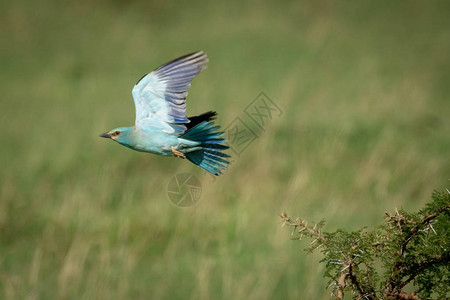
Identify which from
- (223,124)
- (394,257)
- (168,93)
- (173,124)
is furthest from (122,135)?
(223,124)

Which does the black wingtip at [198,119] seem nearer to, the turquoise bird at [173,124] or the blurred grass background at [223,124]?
the turquoise bird at [173,124]

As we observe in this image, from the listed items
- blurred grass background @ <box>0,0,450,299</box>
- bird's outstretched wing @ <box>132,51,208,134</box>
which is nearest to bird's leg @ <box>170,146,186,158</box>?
bird's outstretched wing @ <box>132,51,208,134</box>

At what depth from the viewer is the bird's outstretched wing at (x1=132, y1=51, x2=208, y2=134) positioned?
2504 millimetres

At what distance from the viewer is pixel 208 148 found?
105 inches

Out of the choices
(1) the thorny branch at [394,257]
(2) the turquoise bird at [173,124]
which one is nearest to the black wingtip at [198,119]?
(2) the turquoise bird at [173,124]

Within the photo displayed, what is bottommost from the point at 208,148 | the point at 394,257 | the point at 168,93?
the point at 394,257

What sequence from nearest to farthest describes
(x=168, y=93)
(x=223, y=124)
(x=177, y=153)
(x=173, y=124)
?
(x=177, y=153) < (x=173, y=124) < (x=168, y=93) < (x=223, y=124)

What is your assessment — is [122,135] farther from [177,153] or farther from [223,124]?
[223,124]

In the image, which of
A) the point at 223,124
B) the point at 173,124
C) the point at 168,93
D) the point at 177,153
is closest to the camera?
the point at 177,153

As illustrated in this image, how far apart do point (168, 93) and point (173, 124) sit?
0.62 ft

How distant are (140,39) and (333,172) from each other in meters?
4.74

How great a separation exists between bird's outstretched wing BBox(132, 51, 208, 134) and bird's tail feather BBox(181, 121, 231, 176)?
0.22 feet

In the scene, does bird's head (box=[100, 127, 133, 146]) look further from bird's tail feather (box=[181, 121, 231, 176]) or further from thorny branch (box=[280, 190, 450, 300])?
thorny branch (box=[280, 190, 450, 300])

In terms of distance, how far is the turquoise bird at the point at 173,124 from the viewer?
2.38 meters
